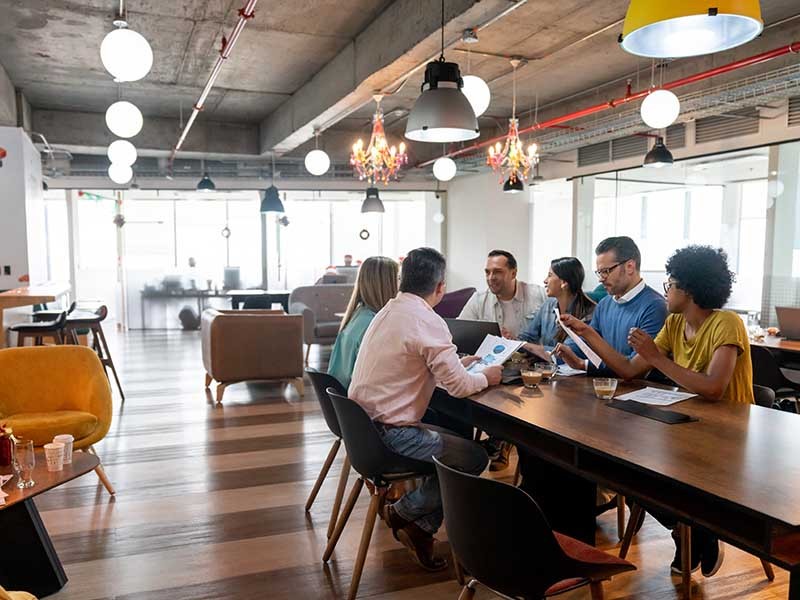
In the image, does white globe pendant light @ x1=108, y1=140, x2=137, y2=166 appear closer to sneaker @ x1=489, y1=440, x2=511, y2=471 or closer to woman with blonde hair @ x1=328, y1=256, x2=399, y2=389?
woman with blonde hair @ x1=328, y1=256, x2=399, y2=389

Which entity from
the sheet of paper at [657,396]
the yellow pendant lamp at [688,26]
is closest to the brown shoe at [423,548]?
the sheet of paper at [657,396]

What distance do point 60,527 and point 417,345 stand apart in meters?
2.32

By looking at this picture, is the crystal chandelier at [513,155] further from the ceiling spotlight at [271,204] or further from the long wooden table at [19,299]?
the long wooden table at [19,299]

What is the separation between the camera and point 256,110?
9547 millimetres

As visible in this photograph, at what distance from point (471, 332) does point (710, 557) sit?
63.0 inches

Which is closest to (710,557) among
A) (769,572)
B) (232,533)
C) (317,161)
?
(769,572)

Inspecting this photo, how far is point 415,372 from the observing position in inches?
104

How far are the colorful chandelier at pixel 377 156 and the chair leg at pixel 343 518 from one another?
3.90 m

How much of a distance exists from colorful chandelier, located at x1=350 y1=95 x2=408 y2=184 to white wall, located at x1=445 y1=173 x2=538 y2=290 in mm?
3984

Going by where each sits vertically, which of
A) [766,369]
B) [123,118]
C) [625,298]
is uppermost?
[123,118]

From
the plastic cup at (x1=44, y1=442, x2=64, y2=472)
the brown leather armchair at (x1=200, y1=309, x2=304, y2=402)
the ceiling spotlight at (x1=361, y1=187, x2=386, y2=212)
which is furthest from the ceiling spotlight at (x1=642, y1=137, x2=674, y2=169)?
the plastic cup at (x1=44, y1=442, x2=64, y2=472)

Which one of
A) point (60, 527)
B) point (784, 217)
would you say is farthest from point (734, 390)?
point (784, 217)

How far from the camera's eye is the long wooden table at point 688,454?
143cm

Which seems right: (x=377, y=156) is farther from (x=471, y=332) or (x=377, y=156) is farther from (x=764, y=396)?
(x=764, y=396)
